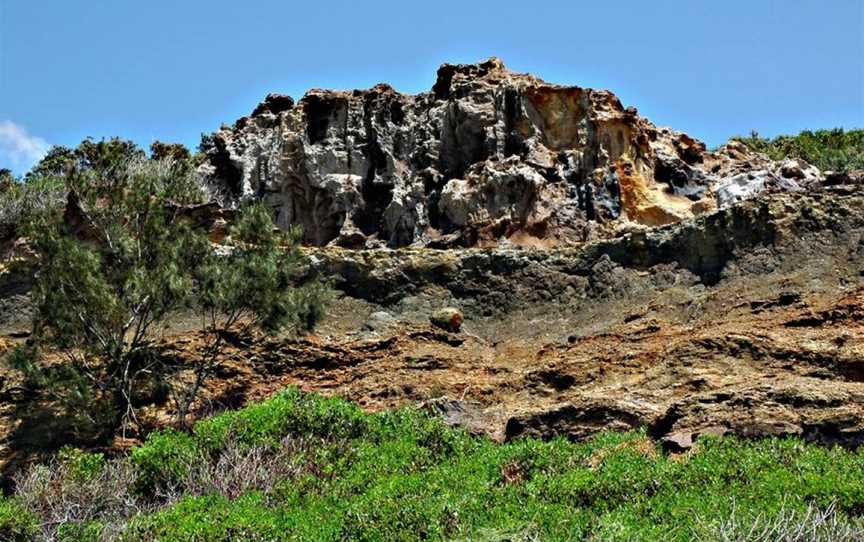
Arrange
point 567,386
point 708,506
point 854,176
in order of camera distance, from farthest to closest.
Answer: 1. point 854,176
2. point 567,386
3. point 708,506

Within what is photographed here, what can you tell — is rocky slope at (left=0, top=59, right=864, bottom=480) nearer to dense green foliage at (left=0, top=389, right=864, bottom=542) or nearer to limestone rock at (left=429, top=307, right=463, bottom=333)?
limestone rock at (left=429, top=307, right=463, bottom=333)

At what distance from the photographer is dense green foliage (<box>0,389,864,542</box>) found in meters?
12.0

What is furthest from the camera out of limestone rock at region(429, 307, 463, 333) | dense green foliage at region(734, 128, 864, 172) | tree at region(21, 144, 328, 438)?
dense green foliage at region(734, 128, 864, 172)

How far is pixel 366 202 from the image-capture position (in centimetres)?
2848

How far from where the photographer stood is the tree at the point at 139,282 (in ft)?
70.3

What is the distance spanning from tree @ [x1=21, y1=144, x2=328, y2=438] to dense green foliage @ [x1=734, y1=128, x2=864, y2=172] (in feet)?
63.1

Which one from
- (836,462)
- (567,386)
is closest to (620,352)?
(567,386)

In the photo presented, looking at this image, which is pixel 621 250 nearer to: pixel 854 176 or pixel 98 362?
pixel 854 176

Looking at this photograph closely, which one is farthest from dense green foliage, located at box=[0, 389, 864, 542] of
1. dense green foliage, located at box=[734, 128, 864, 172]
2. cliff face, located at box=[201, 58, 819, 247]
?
dense green foliage, located at box=[734, 128, 864, 172]

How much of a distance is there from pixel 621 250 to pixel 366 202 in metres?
7.85

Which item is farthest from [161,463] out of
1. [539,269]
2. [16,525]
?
[539,269]

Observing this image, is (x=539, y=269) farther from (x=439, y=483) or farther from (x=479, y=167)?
(x=439, y=483)

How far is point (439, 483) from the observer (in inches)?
587

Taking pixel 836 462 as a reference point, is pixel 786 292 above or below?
above
